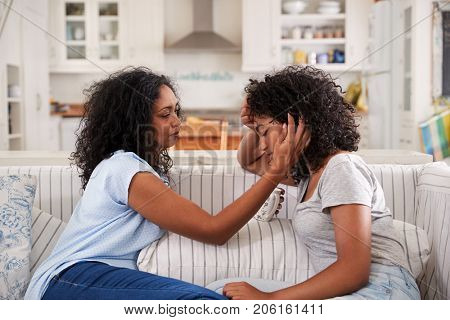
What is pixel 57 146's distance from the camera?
3939 mm

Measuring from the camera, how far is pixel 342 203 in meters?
0.83

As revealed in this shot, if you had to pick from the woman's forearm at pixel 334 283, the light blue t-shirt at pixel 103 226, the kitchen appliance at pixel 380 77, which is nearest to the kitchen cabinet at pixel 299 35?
the kitchen appliance at pixel 380 77

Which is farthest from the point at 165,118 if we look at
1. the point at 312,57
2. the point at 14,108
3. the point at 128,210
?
the point at 312,57

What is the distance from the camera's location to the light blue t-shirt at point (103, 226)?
95cm

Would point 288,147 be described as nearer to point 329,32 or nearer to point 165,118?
point 165,118

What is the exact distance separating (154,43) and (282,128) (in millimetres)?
3490

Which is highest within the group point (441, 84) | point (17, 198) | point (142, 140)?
point (441, 84)

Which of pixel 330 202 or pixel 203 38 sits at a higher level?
pixel 203 38

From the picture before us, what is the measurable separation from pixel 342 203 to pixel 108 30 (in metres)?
3.60

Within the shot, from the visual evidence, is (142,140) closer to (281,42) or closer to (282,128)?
(282,128)

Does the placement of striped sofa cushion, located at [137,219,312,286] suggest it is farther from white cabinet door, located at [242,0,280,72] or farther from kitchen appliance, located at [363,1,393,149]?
white cabinet door, located at [242,0,280,72]

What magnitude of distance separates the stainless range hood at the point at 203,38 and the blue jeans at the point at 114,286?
131 inches
